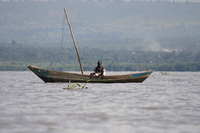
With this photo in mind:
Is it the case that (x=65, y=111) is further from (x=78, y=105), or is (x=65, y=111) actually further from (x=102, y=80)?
(x=102, y=80)

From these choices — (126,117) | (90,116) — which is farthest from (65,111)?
(126,117)

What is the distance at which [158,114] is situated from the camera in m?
20.8

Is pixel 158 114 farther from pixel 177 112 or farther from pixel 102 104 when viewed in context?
pixel 102 104

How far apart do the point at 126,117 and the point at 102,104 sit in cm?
555

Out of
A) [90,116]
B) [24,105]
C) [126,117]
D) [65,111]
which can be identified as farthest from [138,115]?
[24,105]

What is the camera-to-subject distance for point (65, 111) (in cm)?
2173

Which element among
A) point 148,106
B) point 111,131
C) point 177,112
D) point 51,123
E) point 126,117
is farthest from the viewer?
point 148,106

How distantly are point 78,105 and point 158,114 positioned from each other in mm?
5360

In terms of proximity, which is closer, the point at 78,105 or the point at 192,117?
the point at 192,117

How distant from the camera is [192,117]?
1989cm

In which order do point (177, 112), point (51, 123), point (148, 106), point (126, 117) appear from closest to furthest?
point (51, 123) → point (126, 117) → point (177, 112) → point (148, 106)

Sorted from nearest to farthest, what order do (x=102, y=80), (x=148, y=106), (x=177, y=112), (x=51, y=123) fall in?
(x=51, y=123) < (x=177, y=112) < (x=148, y=106) < (x=102, y=80)

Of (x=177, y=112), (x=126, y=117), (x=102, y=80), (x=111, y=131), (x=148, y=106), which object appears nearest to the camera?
(x=111, y=131)

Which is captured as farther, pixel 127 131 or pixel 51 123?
pixel 51 123
